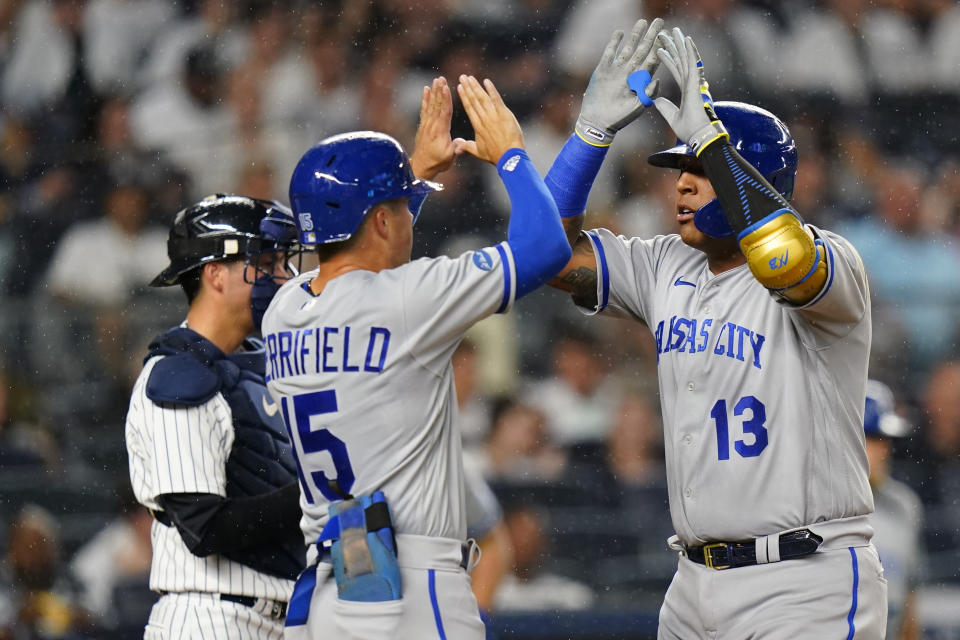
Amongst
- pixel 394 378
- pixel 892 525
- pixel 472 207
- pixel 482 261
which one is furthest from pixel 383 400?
pixel 472 207

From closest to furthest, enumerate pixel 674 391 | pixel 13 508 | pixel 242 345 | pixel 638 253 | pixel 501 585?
pixel 674 391
pixel 638 253
pixel 242 345
pixel 501 585
pixel 13 508

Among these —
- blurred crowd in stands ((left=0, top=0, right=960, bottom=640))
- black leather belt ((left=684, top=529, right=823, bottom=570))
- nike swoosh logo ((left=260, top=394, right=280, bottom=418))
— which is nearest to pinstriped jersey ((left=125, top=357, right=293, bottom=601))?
nike swoosh logo ((left=260, top=394, right=280, bottom=418))

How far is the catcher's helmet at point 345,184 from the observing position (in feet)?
7.67

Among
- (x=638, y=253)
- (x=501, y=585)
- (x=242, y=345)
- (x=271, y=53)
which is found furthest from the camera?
(x=271, y=53)

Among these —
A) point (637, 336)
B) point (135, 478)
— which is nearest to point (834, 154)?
point (637, 336)

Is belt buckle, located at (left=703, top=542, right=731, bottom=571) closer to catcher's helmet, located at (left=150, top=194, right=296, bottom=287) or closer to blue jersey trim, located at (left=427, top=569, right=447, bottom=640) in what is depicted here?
blue jersey trim, located at (left=427, top=569, right=447, bottom=640)

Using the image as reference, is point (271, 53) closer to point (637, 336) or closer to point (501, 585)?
point (637, 336)

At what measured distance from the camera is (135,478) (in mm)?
2678

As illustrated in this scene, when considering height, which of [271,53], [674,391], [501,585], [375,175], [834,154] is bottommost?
[501,585]

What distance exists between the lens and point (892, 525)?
4.10 metres

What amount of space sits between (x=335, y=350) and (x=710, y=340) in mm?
790

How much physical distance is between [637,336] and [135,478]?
365cm

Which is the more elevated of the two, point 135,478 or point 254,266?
point 254,266

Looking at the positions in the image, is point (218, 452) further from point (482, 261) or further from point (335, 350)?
point (482, 261)
